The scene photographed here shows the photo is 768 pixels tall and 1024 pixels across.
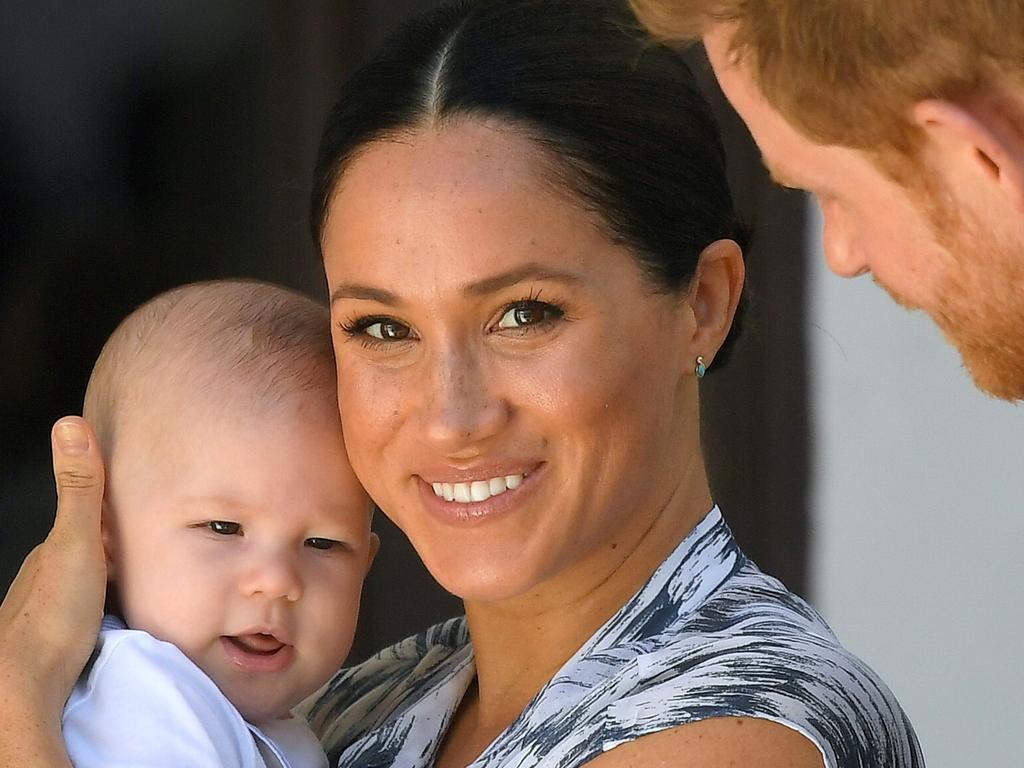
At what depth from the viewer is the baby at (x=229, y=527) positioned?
6.64 ft

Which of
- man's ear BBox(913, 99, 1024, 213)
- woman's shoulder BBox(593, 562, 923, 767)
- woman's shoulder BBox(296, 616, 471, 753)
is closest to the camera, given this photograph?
man's ear BBox(913, 99, 1024, 213)

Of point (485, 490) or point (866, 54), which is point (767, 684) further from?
point (866, 54)

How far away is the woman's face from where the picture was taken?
1924 mm

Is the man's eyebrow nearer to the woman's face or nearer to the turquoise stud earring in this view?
the woman's face

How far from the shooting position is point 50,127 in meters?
3.47

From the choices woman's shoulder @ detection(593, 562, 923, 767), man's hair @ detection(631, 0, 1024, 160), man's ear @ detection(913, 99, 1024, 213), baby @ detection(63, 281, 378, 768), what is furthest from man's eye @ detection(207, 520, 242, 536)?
man's ear @ detection(913, 99, 1024, 213)

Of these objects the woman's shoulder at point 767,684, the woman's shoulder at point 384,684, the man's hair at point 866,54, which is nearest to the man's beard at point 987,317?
the man's hair at point 866,54

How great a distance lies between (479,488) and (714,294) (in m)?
0.40

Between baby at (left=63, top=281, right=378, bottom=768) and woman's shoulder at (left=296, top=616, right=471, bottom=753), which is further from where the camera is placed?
woman's shoulder at (left=296, top=616, right=471, bottom=753)

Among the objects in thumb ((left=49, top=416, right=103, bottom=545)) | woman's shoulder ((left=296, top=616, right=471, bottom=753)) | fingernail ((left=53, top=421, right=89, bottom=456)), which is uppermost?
fingernail ((left=53, top=421, right=89, bottom=456))

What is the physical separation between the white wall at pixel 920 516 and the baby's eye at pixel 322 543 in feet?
5.19

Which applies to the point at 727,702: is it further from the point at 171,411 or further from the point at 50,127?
the point at 50,127

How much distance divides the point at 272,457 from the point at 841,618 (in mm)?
1938

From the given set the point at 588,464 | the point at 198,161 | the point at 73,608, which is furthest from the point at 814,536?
the point at 73,608
